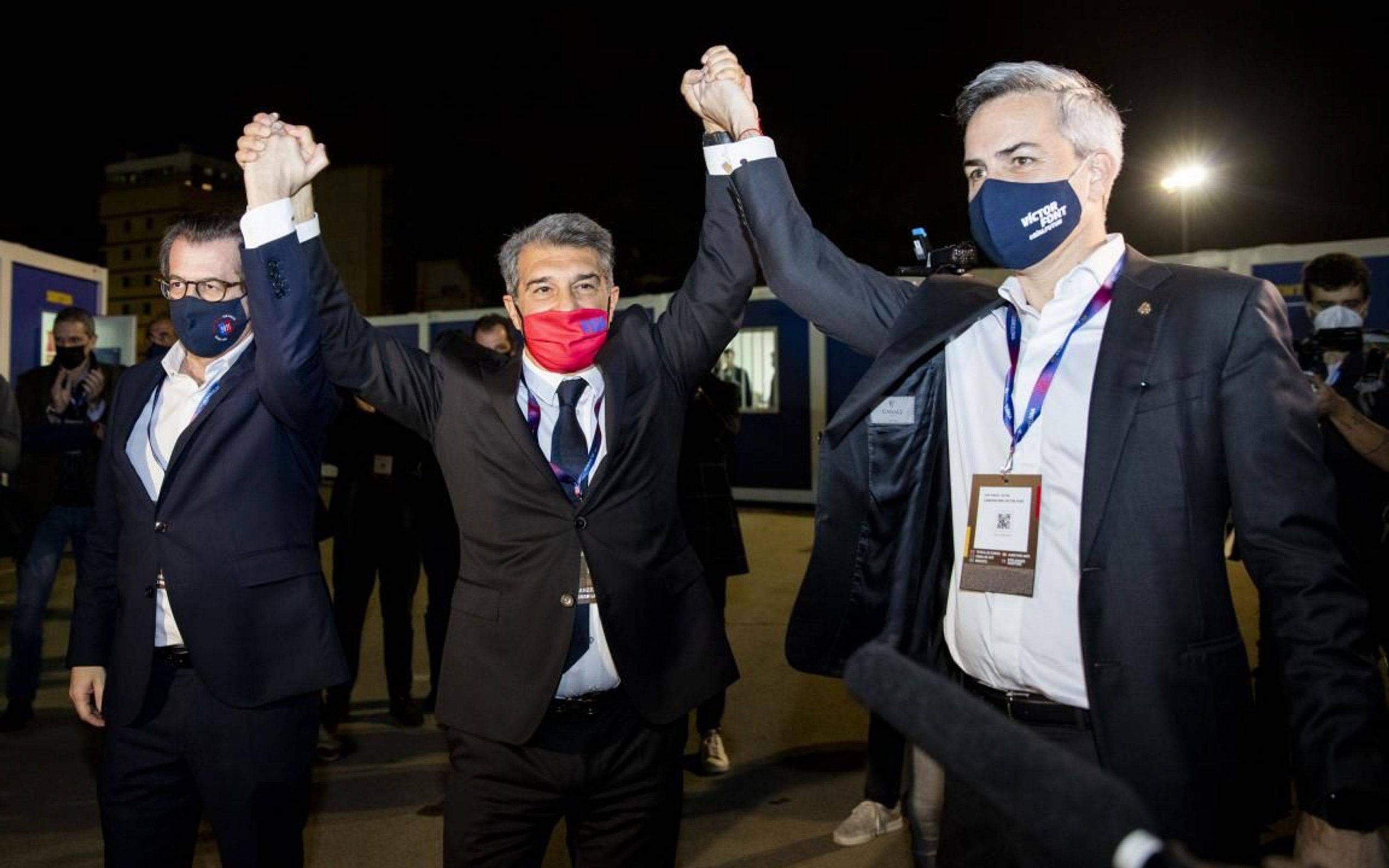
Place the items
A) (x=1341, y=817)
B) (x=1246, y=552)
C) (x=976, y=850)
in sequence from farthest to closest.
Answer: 1. (x=976, y=850)
2. (x=1246, y=552)
3. (x=1341, y=817)

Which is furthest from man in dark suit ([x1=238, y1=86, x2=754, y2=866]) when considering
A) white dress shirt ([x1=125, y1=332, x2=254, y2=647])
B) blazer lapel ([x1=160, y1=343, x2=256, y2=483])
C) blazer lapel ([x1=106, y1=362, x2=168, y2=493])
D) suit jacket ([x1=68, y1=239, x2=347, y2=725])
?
blazer lapel ([x1=106, y1=362, x2=168, y2=493])

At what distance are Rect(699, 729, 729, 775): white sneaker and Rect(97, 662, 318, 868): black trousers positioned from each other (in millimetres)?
2822

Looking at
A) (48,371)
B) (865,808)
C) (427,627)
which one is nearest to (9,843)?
(427,627)

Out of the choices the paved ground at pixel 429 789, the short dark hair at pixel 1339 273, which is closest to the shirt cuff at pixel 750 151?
the paved ground at pixel 429 789

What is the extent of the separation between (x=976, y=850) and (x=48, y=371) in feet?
21.7

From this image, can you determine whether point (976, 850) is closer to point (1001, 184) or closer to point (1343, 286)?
point (1001, 184)

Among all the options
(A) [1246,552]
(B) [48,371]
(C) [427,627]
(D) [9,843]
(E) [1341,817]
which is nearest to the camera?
(E) [1341,817]

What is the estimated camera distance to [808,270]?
6.69 feet

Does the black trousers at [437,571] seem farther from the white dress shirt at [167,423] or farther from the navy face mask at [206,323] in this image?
the navy face mask at [206,323]

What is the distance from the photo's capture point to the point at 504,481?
2512 mm

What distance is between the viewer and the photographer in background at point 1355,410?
3.84 metres

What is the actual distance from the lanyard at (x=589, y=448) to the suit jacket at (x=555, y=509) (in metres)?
0.04

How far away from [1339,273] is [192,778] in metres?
4.67

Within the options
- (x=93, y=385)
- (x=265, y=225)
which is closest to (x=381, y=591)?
(x=93, y=385)
